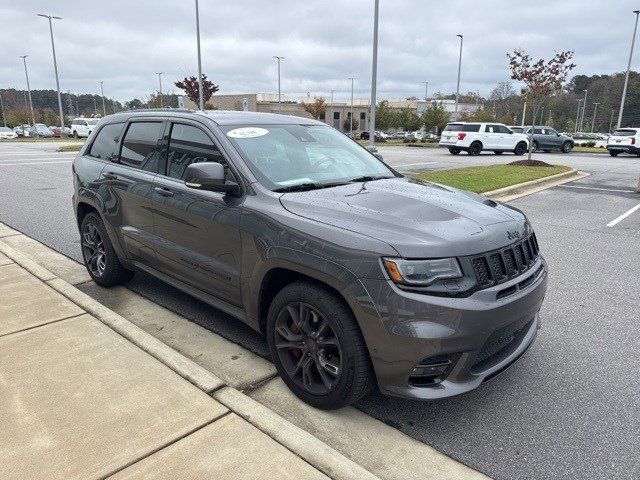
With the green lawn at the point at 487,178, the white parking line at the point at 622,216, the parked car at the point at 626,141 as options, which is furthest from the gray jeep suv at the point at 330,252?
the parked car at the point at 626,141

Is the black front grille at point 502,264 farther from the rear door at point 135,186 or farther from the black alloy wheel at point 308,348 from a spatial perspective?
the rear door at point 135,186

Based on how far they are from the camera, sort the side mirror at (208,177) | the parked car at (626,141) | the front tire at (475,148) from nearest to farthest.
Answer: the side mirror at (208,177)
the parked car at (626,141)
the front tire at (475,148)

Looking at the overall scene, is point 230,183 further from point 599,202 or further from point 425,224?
point 599,202

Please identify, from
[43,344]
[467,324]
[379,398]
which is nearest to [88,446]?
[43,344]

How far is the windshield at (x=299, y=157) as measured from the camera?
11.4 feet

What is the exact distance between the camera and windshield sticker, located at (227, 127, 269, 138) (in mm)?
3637

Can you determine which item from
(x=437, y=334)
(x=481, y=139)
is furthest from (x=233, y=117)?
(x=481, y=139)

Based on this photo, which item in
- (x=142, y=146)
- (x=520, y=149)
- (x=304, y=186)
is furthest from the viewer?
(x=520, y=149)

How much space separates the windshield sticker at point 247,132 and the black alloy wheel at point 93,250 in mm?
2088

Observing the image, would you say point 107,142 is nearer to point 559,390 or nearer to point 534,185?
point 559,390

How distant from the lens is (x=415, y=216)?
9.44 ft

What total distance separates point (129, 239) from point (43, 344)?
116 cm

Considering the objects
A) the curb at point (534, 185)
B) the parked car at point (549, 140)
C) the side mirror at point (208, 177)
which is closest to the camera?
the side mirror at point (208, 177)

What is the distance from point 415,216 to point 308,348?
102cm
